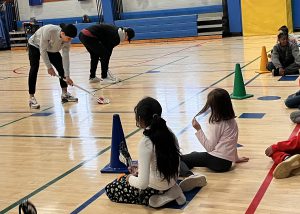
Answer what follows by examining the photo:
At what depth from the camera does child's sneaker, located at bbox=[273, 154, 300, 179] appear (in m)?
3.10

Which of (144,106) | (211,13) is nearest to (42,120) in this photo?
(144,106)

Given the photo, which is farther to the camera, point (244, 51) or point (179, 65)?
point (244, 51)

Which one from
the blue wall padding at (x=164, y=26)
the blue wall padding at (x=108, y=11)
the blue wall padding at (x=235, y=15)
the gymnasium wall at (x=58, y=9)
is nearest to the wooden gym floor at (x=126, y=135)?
the blue wall padding at (x=235, y=15)

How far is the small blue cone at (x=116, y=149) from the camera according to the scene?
355 centimetres

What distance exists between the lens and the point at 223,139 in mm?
3354

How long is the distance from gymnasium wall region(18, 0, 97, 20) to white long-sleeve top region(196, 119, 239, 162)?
47.7ft

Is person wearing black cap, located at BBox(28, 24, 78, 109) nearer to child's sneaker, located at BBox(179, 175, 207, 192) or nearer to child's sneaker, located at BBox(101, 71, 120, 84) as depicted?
child's sneaker, located at BBox(101, 71, 120, 84)

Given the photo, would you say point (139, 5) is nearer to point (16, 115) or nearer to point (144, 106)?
point (16, 115)

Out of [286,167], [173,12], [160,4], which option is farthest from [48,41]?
[160,4]

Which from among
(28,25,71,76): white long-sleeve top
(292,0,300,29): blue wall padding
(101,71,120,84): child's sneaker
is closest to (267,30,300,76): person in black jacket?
(101,71,120,84): child's sneaker

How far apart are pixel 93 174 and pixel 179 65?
5948 mm

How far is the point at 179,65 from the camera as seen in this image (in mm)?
9320

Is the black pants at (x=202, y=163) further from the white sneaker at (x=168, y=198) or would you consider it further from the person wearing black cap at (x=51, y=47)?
the person wearing black cap at (x=51, y=47)

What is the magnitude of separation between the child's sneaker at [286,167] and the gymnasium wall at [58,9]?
14.9 metres
